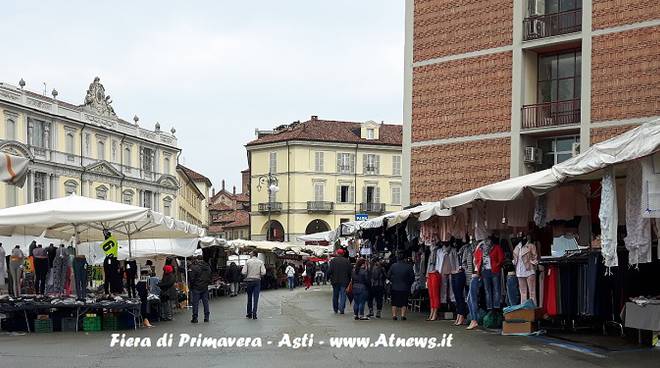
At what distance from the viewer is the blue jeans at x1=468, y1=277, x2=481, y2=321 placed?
60.1 feet

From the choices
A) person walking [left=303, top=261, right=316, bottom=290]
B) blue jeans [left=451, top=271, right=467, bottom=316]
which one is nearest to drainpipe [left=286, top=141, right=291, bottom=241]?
person walking [left=303, top=261, right=316, bottom=290]

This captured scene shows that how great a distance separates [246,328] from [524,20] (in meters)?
19.1

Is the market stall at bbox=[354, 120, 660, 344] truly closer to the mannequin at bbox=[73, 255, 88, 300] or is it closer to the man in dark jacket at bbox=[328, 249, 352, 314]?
the man in dark jacket at bbox=[328, 249, 352, 314]

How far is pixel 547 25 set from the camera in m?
33.9

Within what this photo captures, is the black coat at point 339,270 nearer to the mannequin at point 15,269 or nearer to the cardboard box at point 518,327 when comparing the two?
the cardboard box at point 518,327

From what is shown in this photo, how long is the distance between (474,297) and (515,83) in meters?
17.3

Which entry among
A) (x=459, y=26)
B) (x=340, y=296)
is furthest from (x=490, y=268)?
(x=459, y=26)

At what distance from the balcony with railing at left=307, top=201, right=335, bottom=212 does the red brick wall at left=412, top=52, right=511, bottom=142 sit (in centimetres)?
5526

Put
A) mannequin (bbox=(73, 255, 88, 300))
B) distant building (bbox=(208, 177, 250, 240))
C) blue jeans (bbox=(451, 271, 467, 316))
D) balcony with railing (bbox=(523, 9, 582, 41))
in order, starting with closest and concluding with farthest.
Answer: blue jeans (bbox=(451, 271, 467, 316)) → mannequin (bbox=(73, 255, 88, 300)) → balcony with railing (bbox=(523, 9, 582, 41)) → distant building (bbox=(208, 177, 250, 240))

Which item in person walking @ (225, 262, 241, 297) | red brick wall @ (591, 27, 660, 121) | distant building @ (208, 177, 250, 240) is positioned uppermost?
red brick wall @ (591, 27, 660, 121)

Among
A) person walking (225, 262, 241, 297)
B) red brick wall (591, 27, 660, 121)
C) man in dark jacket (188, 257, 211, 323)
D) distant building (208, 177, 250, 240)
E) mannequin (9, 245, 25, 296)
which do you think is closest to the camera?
man in dark jacket (188, 257, 211, 323)

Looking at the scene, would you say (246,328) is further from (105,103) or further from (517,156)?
(105,103)

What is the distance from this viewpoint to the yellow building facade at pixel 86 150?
71.6 m

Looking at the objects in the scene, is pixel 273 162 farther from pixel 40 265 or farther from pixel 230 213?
pixel 40 265
